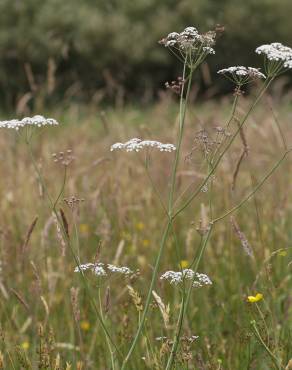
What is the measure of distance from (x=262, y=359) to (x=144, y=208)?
5.50ft

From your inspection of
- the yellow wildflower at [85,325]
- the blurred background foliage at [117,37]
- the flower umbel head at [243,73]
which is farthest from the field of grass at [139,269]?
the blurred background foliage at [117,37]

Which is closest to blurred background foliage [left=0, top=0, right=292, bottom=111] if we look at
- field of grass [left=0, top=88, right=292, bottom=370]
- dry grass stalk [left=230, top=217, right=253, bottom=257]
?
field of grass [left=0, top=88, right=292, bottom=370]

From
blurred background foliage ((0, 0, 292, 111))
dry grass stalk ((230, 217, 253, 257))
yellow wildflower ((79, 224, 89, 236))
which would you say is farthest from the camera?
blurred background foliage ((0, 0, 292, 111))

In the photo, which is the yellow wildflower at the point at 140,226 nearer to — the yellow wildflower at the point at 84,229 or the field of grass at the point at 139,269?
the field of grass at the point at 139,269

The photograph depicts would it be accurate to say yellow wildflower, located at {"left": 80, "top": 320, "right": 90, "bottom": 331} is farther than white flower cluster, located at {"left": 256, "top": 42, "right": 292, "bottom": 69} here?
Yes

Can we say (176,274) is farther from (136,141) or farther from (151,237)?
(151,237)

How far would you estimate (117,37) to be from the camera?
18.5 metres

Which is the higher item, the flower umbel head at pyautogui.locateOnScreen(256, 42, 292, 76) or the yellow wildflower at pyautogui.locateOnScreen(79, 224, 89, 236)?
the flower umbel head at pyautogui.locateOnScreen(256, 42, 292, 76)

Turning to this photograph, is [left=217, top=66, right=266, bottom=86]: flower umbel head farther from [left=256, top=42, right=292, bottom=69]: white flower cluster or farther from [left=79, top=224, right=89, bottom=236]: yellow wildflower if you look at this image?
[left=79, top=224, right=89, bottom=236]: yellow wildflower

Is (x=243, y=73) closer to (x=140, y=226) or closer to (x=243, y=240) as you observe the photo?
(x=243, y=240)

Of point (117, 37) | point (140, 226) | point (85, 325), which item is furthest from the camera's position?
point (117, 37)

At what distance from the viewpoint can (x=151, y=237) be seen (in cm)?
350

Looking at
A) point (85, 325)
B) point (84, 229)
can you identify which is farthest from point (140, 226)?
point (85, 325)

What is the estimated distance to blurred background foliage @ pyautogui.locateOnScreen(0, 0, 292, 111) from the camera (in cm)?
1756
